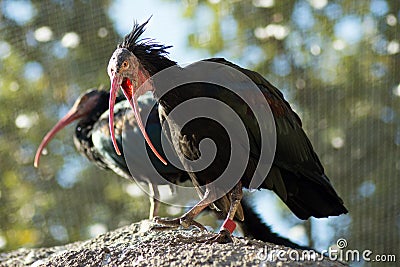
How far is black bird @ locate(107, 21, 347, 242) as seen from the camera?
384 cm

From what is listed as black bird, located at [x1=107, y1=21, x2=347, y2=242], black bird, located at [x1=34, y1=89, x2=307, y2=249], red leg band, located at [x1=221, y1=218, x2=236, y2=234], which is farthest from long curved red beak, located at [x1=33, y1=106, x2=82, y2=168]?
red leg band, located at [x1=221, y1=218, x2=236, y2=234]

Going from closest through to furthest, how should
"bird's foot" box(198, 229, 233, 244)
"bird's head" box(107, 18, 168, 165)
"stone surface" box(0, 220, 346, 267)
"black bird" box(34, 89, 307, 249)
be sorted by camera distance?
"stone surface" box(0, 220, 346, 267)
"bird's foot" box(198, 229, 233, 244)
"bird's head" box(107, 18, 168, 165)
"black bird" box(34, 89, 307, 249)

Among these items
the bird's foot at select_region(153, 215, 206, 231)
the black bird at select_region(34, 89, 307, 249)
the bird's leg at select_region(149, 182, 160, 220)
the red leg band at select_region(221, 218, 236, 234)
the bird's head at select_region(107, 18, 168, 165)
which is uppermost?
the bird's head at select_region(107, 18, 168, 165)

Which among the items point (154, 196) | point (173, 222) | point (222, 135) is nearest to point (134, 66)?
point (222, 135)

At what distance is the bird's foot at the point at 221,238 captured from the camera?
3564 millimetres

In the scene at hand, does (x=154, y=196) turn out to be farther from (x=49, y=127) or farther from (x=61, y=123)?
(x=49, y=127)

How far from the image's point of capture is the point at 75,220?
730cm

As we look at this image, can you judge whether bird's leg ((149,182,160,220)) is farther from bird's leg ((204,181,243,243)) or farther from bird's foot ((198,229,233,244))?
bird's foot ((198,229,233,244))

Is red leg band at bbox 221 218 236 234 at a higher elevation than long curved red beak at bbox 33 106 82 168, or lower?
lower

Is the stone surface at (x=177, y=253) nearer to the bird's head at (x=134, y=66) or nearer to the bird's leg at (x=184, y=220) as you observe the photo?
the bird's leg at (x=184, y=220)

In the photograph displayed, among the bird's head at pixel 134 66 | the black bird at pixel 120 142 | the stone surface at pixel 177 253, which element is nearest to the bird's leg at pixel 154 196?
the black bird at pixel 120 142

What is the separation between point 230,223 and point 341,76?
3.46 metres

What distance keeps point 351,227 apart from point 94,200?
8.05ft

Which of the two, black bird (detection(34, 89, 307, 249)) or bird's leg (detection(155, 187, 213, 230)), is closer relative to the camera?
bird's leg (detection(155, 187, 213, 230))
